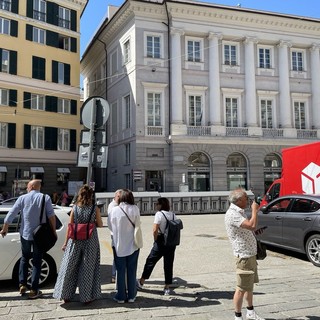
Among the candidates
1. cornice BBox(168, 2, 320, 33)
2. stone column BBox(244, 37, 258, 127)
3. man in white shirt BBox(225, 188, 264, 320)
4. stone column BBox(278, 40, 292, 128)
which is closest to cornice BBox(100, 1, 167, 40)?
cornice BBox(168, 2, 320, 33)

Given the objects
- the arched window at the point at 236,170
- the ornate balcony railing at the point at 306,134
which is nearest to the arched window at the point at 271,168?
the arched window at the point at 236,170

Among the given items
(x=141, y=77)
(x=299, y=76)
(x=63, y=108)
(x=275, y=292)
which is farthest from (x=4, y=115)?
(x=275, y=292)

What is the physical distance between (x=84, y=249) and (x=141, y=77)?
26.5 m

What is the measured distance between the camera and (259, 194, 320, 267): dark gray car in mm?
9375

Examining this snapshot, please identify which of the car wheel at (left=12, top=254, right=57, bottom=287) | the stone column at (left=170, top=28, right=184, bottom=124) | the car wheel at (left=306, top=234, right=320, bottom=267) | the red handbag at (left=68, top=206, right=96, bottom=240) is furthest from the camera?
the stone column at (left=170, top=28, right=184, bottom=124)

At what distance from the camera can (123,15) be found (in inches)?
1289

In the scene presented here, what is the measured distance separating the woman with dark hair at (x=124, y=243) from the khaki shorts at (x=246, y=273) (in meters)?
1.66

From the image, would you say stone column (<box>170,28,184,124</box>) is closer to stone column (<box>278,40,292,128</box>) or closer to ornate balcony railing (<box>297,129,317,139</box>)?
stone column (<box>278,40,292,128</box>)

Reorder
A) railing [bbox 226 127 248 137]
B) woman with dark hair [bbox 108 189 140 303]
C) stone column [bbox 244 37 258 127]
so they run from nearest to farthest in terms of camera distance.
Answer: woman with dark hair [bbox 108 189 140 303], railing [bbox 226 127 248 137], stone column [bbox 244 37 258 127]

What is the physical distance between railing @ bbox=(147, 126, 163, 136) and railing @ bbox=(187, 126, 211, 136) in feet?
7.24

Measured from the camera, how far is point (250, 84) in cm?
3381

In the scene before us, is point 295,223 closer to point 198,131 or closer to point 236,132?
point 198,131

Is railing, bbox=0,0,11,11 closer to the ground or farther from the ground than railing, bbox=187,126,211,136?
farther from the ground

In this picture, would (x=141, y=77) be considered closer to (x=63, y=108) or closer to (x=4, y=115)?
(x=63, y=108)
